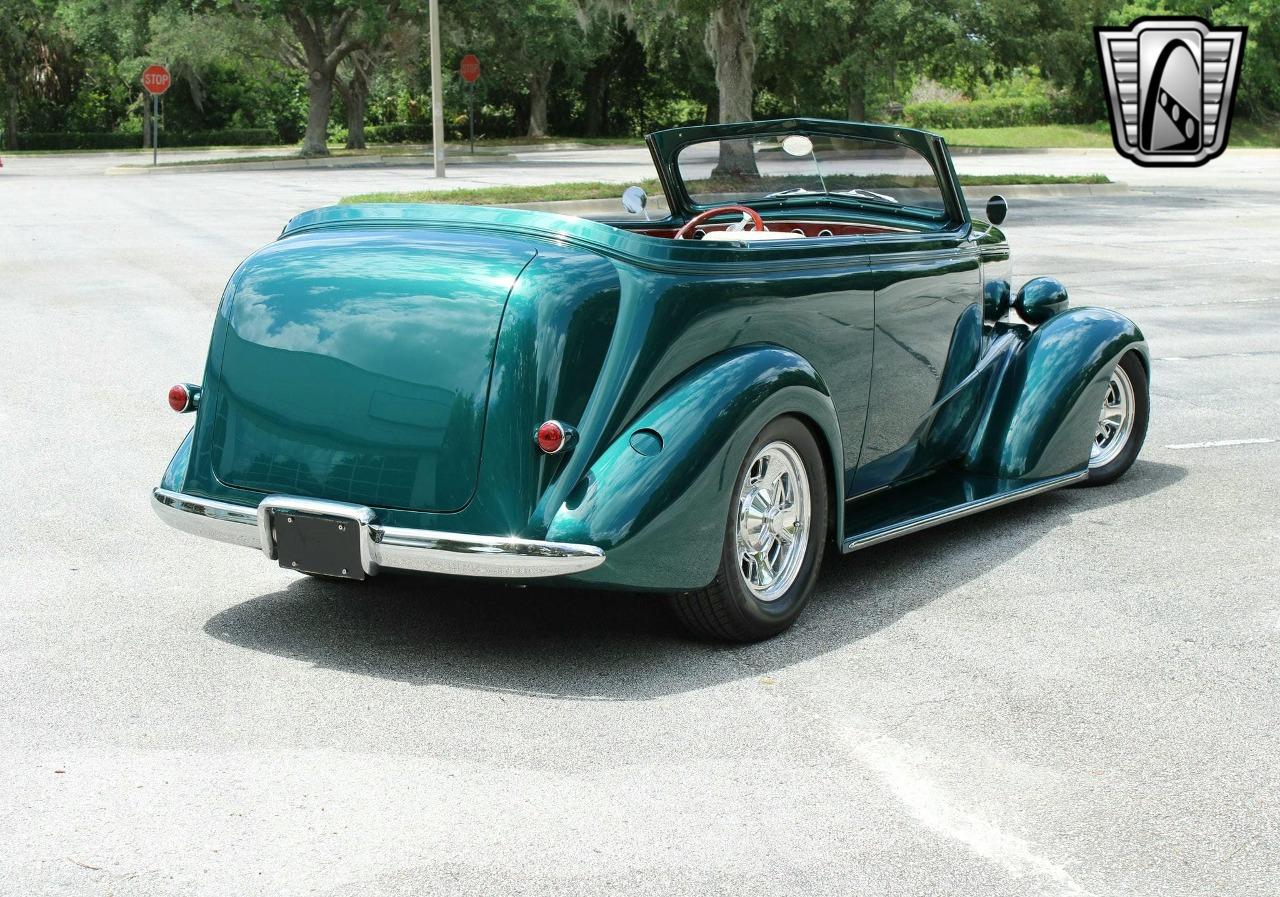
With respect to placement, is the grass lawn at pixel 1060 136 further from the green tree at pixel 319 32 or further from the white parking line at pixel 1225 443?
the white parking line at pixel 1225 443

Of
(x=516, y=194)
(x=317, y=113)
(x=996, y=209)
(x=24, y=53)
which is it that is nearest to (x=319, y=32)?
(x=317, y=113)

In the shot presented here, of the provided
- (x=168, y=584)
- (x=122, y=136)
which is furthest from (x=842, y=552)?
(x=122, y=136)

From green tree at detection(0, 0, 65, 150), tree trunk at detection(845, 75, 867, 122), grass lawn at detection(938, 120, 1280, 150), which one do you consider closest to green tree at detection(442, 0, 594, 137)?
tree trunk at detection(845, 75, 867, 122)

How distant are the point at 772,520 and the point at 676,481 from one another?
567 mm

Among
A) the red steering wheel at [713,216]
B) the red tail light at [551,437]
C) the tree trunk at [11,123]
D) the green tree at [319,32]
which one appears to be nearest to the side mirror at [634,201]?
the red steering wheel at [713,216]

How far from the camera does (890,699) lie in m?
4.18

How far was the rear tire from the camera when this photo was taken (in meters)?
6.68

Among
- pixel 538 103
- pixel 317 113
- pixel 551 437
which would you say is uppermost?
pixel 538 103

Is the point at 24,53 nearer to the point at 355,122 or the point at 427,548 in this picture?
the point at 355,122

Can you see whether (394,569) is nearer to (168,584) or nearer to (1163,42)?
(168,584)

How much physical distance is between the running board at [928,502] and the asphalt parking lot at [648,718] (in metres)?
0.19

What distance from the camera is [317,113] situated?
4453 cm

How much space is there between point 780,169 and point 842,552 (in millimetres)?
2036

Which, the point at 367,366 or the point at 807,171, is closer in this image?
the point at 367,366
